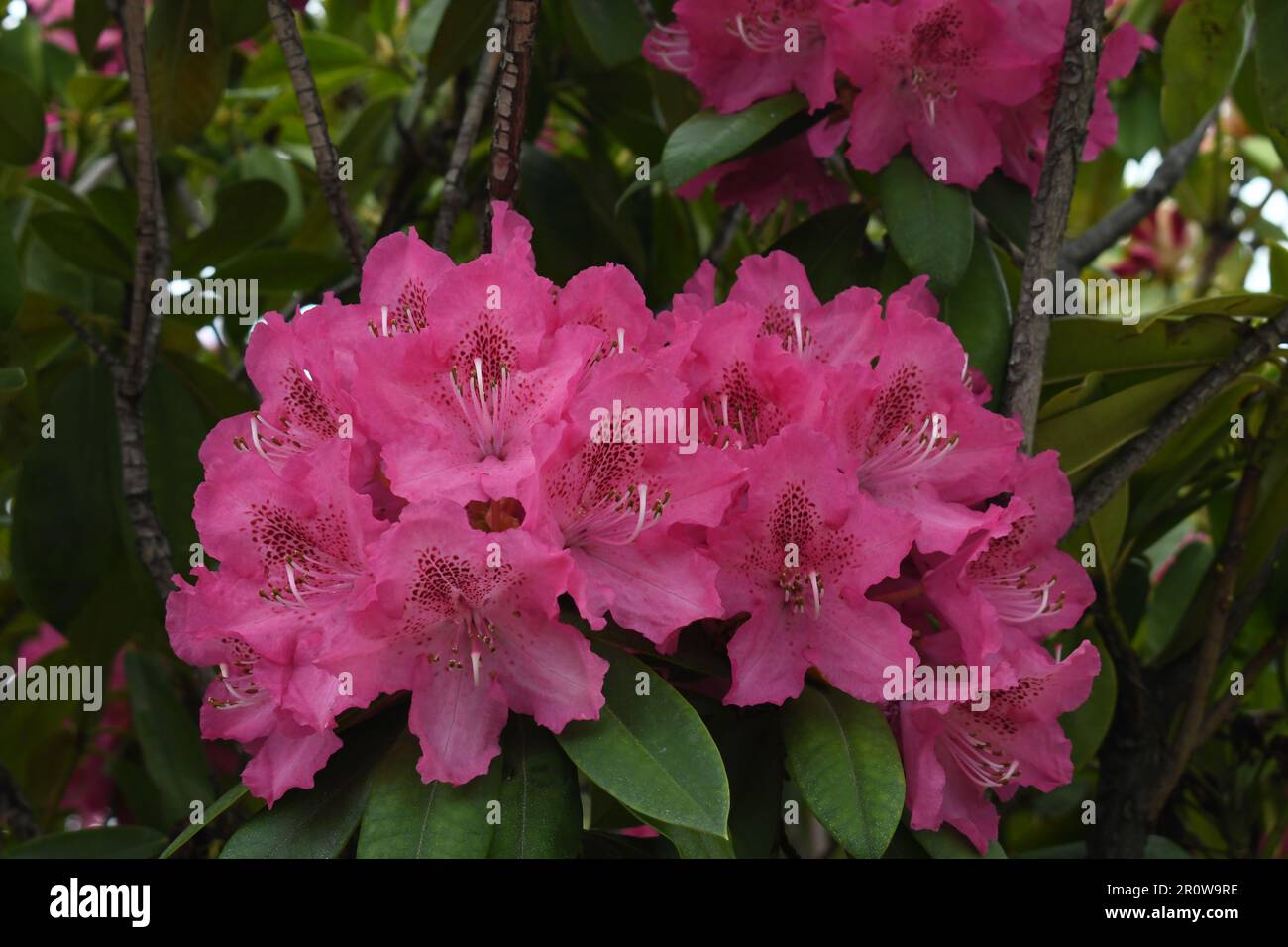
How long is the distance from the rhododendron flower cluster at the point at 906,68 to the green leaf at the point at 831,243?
4.1 inches

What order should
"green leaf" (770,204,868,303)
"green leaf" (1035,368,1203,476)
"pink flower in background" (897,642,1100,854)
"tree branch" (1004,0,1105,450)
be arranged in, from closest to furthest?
"pink flower in background" (897,642,1100,854) → "tree branch" (1004,0,1105,450) → "green leaf" (1035,368,1203,476) → "green leaf" (770,204,868,303)

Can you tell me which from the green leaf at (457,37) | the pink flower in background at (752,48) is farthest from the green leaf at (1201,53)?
the green leaf at (457,37)

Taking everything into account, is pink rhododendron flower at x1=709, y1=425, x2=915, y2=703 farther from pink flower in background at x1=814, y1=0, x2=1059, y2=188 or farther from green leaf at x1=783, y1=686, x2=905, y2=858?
pink flower in background at x1=814, y1=0, x2=1059, y2=188

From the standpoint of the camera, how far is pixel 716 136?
1.05 meters

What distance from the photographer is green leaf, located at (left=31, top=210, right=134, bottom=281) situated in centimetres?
140

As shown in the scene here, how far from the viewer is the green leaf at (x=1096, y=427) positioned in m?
1.11

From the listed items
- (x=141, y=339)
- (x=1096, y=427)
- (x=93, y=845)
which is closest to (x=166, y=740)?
(x=93, y=845)

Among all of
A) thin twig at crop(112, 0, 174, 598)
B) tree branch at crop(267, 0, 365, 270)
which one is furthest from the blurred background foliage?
tree branch at crop(267, 0, 365, 270)

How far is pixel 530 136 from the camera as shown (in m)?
1.66

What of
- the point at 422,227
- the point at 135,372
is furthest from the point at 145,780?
the point at 422,227

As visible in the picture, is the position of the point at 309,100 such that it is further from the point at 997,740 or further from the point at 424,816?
the point at 997,740

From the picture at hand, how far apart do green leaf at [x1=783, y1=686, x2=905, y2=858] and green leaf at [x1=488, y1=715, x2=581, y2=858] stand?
147 millimetres

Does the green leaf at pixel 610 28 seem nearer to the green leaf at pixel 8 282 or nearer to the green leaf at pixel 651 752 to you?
the green leaf at pixel 8 282

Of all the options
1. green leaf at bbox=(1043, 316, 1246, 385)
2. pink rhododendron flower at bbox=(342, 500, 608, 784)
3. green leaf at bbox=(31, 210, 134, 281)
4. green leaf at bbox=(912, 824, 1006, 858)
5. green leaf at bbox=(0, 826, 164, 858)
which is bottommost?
green leaf at bbox=(0, 826, 164, 858)
